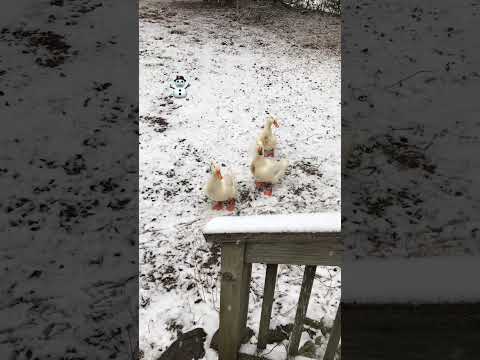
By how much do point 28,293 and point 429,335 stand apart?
2186 millimetres

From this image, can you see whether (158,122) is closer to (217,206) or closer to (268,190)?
(217,206)

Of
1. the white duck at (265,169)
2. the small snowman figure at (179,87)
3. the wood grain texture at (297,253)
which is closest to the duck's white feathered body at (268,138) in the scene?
the white duck at (265,169)

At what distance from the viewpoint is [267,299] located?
152 centimetres

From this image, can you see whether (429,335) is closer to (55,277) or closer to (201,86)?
(55,277)

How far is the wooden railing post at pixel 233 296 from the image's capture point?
1.34 m

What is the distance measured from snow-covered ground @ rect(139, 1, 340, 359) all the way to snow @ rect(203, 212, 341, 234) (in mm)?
911

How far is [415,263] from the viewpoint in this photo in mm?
1892

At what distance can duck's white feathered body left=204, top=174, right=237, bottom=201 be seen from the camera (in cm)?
308

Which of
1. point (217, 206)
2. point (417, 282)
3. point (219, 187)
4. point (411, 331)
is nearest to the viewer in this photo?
point (411, 331)

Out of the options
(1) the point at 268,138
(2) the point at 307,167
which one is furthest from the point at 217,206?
(2) the point at 307,167

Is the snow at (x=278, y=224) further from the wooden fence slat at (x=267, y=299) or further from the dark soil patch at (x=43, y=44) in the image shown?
the dark soil patch at (x=43, y=44)

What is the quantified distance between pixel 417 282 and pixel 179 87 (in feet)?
14.6

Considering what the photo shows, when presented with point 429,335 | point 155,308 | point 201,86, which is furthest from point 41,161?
point 201,86

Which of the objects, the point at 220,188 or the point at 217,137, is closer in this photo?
the point at 220,188
